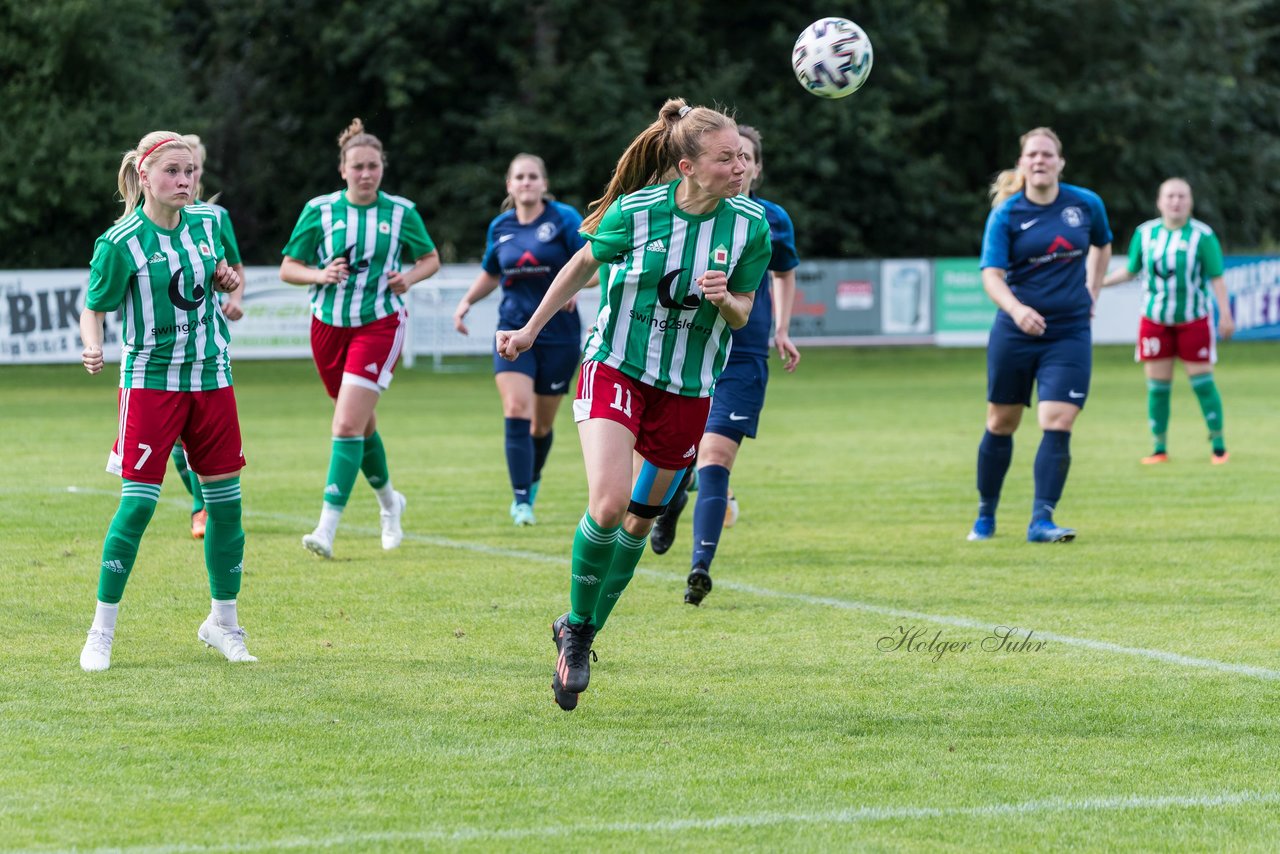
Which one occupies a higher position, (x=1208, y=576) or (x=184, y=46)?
(x=184, y=46)

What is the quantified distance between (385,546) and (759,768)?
4.71m

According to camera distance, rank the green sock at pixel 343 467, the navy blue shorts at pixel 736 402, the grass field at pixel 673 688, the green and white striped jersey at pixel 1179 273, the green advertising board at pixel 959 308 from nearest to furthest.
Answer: the grass field at pixel 673 688, the navy blue shorts at pixel 736 402, the green sock at pixel 343 467, the green and white striped jersey at pixel 1179 273, the green advertising board at pixel 959 308

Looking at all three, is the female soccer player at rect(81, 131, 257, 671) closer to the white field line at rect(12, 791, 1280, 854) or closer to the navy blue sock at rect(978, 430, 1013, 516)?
the white field line at rect(12, 791, 1280, 854)

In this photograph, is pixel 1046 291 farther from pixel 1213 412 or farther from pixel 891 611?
pixel 1213 412

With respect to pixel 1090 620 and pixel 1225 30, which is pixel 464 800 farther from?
pixel 1225 30

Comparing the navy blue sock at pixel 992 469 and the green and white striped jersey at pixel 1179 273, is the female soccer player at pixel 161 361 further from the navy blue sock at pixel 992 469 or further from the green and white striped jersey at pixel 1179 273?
the green and white striped jersey at pixel 1179 273

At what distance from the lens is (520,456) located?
10289 mm

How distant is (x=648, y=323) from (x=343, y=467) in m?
3.53

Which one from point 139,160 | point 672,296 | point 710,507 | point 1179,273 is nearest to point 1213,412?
point 1179,273

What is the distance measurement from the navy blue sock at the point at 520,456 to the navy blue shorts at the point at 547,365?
320 millimetres

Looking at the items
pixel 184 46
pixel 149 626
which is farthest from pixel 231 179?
pixel 149 626

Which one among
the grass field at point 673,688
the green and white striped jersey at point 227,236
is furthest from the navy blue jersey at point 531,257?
the green and white striped jersey at point 227,236

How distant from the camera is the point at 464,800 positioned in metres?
4.44

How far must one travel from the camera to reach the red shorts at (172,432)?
6105 millimetres
